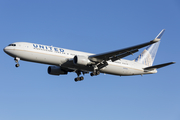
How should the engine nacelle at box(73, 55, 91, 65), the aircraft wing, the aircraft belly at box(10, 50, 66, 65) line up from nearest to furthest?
the aircraft wing
the aircraft belly at box(10, 50, 66, 65)
the engine nacelle at box(73, 55, 91, 65)

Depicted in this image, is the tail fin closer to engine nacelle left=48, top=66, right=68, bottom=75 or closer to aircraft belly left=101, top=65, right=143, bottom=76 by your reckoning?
aircraft belly left=101, top=65, right=143, bottom=76

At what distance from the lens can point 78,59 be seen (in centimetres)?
4106

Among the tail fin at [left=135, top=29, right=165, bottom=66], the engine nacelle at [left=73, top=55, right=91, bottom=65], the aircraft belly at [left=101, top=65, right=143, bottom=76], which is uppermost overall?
the tail fin at [left=135, top=29, right=165, bottom=66]

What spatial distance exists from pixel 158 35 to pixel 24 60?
2549cm

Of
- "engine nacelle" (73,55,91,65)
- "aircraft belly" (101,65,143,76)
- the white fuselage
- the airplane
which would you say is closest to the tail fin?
the airplane

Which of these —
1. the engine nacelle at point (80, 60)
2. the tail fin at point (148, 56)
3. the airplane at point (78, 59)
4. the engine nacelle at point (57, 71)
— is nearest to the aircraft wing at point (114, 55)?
the airplane at point (78, 59)

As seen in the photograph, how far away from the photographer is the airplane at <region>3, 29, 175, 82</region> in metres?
40.0

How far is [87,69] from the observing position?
4459cm

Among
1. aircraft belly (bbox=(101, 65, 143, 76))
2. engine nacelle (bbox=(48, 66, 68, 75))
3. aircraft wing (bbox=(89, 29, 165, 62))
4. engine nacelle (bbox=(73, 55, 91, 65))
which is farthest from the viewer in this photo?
engine nacelle (bbox=(48, 66, 68, 75))

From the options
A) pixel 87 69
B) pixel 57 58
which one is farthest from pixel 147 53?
pixel 57 58

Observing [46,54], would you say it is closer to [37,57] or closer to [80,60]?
[37,57]

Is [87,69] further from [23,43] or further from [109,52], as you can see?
[23,43]

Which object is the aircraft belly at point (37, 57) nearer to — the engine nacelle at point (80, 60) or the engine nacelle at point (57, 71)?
the engine nacelle at point (80, 60)

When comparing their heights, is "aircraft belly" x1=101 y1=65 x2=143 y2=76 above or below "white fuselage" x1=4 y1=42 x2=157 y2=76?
below
